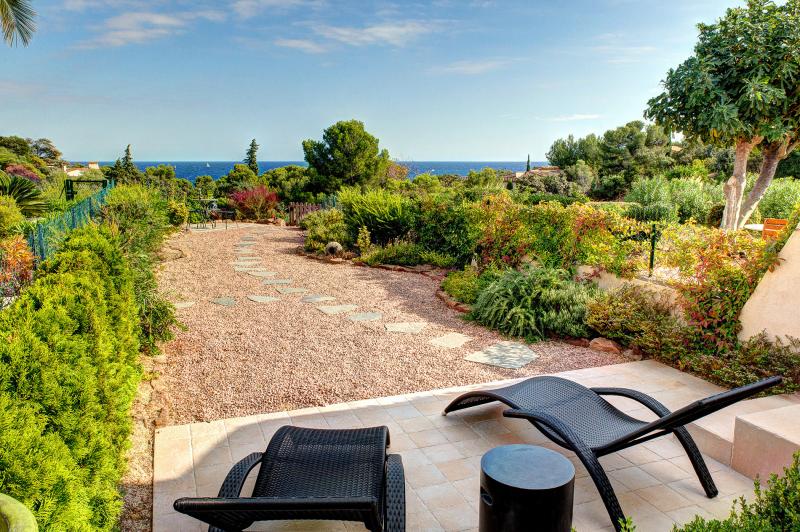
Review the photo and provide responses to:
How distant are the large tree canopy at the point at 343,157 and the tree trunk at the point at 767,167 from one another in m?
15.8

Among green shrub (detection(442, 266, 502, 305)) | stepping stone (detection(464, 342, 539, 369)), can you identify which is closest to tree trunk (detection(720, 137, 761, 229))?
green shrub (detection(442, 266, 502, 305))

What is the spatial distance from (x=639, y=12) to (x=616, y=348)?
21.7 feet

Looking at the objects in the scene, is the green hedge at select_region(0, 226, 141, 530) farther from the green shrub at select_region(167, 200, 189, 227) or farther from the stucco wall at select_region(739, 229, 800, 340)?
A: the green shrub at select_region(167, 200, 189, 227)

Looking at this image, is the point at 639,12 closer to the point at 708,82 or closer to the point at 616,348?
the point at 708,82

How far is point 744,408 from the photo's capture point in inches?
138

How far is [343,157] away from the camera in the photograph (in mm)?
22844

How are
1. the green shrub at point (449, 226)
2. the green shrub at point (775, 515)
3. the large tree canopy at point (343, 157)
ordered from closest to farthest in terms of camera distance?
the green shrub at point (775, 515)
the green shrub at point (449, 226)
the large tree canopy at point (343, 157)

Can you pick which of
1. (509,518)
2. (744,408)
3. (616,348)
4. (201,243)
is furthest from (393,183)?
(509,518)

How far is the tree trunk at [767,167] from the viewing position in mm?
9523

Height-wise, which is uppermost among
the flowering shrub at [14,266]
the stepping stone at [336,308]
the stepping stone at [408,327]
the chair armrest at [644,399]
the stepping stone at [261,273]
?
the flowering shrub at [14,266]

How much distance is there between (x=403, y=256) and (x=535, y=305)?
4227 mm

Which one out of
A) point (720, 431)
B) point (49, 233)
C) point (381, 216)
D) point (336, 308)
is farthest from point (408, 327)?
point (381, 216)

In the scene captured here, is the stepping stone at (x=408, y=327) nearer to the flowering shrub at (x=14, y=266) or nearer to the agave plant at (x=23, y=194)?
the flowering shrub at (x=14, y=266)

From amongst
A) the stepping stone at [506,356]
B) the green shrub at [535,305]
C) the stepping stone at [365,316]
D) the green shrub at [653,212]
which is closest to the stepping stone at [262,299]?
the stepping stone at [365,316]
